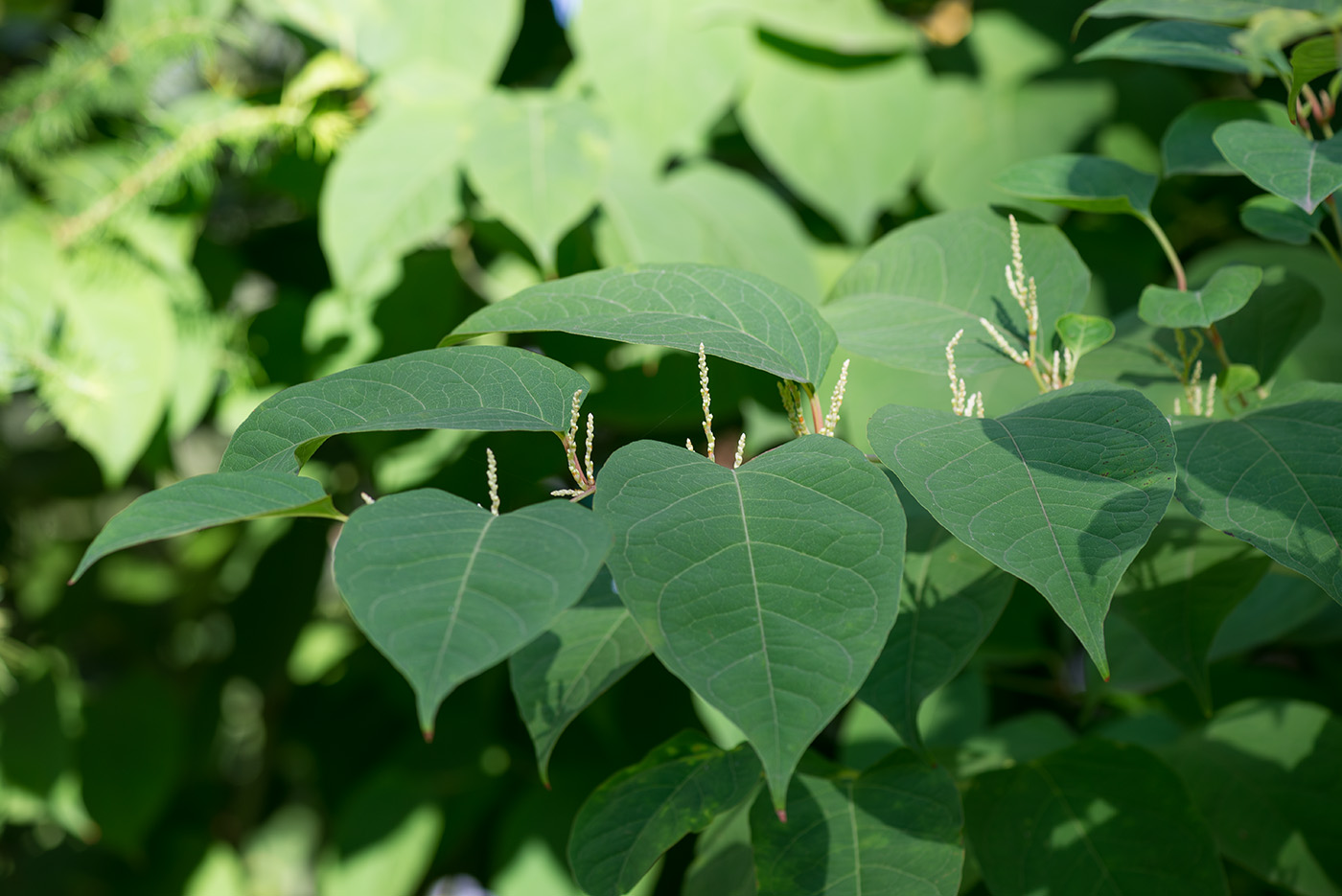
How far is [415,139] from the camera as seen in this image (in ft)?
2.61

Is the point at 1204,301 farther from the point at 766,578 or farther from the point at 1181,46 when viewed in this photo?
the point at 766,578

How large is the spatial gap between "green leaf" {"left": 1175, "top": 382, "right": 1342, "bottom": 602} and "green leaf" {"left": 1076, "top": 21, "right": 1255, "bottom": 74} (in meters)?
0.19

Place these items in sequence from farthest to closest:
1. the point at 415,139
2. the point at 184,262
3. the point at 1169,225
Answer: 1. the point at 1169,225
2. the point at 184,262
3. the point at 415,139

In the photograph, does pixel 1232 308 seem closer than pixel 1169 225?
Yes

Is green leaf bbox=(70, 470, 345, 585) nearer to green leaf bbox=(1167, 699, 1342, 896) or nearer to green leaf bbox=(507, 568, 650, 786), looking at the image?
green leaf bbox=(507, 568, 650, 786)

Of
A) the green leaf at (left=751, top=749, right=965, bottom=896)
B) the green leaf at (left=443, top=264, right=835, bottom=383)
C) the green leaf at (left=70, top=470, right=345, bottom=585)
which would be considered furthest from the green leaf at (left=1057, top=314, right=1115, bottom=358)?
the green leaf at (left=70, top=470, right=345, bottom=585)

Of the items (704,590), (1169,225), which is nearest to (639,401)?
(704,590)

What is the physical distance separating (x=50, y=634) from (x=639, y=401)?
3.18 ft

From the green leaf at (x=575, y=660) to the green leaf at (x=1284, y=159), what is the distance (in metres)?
0.34

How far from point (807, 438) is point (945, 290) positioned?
0.19 m

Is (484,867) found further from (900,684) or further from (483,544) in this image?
(483,544)

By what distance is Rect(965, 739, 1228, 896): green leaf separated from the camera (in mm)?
453

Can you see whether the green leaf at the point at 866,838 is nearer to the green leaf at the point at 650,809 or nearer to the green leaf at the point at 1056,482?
the green leaf at the point at 650,809

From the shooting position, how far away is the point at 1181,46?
503 millimetres
